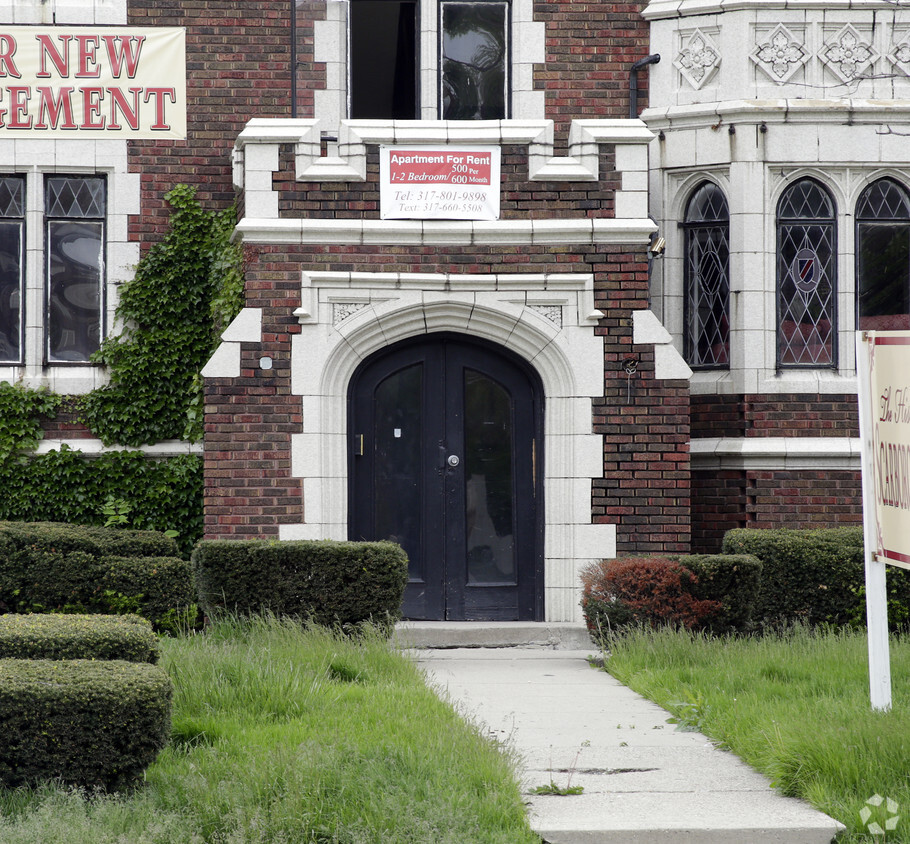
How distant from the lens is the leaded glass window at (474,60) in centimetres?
1102

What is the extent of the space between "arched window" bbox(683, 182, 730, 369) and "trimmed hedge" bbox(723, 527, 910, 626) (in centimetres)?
219

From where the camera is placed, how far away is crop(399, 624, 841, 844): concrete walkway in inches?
173

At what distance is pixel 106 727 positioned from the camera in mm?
4648

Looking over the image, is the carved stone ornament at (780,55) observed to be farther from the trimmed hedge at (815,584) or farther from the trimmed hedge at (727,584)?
the trimmed hedge at (727,584)

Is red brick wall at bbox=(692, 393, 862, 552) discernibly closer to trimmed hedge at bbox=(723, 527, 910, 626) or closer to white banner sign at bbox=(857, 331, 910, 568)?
trimmed hedge at bbox=(723, 527, 910, 626)

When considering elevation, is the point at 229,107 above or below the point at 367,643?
above

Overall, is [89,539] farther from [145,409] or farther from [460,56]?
[460,56]

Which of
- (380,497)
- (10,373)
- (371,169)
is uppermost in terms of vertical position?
(371,169)

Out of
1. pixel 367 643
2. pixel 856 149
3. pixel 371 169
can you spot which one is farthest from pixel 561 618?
pixel 856 149

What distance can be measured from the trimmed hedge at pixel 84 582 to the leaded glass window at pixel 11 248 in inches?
106

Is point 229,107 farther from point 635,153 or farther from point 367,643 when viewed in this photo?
point 367,643

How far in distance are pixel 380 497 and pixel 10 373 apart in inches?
149

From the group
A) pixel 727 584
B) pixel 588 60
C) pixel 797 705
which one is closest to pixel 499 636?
pixel 727 584

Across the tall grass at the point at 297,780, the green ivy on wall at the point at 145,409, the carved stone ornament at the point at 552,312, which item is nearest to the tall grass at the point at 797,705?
the tall grass at the point at 297,780
